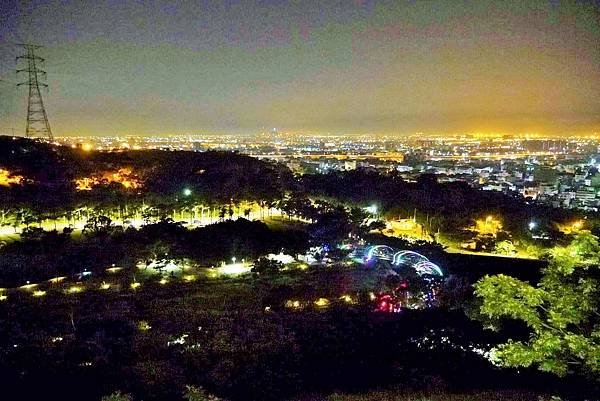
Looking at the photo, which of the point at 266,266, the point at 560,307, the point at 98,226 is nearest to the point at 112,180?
the point at 98,226

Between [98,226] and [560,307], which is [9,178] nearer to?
[98,226]

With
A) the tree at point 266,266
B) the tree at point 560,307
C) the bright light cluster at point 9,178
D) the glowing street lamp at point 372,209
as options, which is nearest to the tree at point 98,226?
the tree at point 266,266

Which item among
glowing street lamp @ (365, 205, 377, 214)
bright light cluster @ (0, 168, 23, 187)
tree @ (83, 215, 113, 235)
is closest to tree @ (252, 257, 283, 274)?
tree @ (83, 215, 113, 235)

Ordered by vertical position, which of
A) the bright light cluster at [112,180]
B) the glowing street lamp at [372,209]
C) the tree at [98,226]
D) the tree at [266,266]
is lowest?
the glowing street lamp at [372,209]

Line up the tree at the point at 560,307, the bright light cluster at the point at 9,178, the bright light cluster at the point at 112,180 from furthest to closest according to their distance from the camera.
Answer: the bright light cluster at the point at 112,180
the bright light cluster at the point at 9,178
the tree at the point at 560,307

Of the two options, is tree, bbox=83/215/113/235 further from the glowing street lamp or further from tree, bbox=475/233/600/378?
tree, bbox=475/233/600/378

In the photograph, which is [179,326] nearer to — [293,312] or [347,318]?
[293,312]

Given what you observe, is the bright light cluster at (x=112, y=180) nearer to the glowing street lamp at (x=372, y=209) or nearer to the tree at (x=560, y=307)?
the glowing street lamp at (x=372, y=209)

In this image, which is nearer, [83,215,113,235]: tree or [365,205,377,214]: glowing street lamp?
[83,215,113,235]: tree
